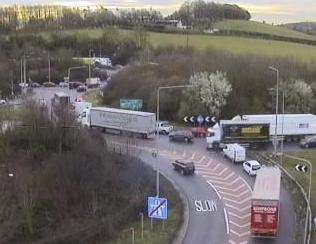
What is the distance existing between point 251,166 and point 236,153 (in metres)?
3.40

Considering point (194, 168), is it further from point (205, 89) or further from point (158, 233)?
point (205, 89)

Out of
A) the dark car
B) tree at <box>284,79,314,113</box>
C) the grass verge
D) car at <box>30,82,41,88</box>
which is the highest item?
tree at <box>284,79,314,113</box>

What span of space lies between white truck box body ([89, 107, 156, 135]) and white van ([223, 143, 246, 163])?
36.6 ft

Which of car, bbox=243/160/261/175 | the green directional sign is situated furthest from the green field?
car, bbox=243/160/261/175

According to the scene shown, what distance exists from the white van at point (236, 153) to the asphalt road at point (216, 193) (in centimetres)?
68

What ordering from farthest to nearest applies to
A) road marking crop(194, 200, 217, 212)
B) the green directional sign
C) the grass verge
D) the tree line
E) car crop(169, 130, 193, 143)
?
the tree line → the green directional sign → car crop(169, 130, 193, 143) → road marking crop(194, 200, 217, 212) → the grass verge

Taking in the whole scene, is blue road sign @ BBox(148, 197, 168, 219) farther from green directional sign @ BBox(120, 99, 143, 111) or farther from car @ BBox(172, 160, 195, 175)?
green directional sign @ BBox(120, 99, 143, 111)

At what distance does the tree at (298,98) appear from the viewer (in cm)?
7494

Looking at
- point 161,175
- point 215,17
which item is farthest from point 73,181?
point 215,17

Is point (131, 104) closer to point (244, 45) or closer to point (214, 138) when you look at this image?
point (214, 138)

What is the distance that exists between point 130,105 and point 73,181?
29084 mm

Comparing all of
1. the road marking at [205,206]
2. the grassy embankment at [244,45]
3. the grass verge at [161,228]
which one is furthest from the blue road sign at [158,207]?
the grassy embankment at [244,45]

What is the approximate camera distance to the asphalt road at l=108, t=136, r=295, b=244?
3869 centimetres

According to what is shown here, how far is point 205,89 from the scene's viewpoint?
73625 mm
